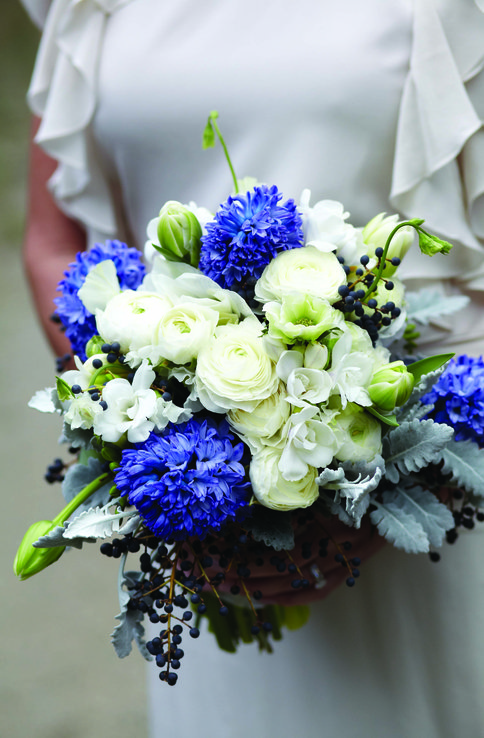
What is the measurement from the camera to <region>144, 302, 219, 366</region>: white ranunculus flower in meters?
0.51

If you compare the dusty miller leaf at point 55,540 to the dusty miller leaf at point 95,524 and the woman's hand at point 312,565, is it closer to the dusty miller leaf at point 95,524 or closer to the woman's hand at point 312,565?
the dusty miller leaf at point 95,524

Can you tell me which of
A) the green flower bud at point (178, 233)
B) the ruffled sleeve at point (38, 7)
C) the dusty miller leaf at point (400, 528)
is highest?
the ruffled sleeve at point (38, 7)

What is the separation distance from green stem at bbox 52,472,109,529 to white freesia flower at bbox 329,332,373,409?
208mm

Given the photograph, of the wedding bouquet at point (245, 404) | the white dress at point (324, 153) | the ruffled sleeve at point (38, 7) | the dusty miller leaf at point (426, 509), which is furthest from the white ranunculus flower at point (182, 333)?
the ruffled sleeve at point (38, 7)

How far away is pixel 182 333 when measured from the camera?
0.52 m

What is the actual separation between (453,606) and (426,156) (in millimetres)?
502

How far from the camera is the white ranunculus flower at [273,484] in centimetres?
50

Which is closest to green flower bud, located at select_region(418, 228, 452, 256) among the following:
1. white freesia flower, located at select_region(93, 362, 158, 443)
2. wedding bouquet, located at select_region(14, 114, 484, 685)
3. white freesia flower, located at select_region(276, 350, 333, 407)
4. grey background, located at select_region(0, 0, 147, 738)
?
wedding bouquet, located at select_region(14, 114, 484, 685)

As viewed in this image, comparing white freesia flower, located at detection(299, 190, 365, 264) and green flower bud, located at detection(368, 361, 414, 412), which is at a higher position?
white freesia flower, located at detection(299, 190, 365, 264)

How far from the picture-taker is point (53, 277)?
0.96 m

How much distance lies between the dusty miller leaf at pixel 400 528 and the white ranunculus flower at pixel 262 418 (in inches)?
5.2

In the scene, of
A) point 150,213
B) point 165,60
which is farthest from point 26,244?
point 165,60

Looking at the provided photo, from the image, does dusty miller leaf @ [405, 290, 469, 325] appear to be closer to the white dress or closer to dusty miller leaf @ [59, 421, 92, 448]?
the white dress

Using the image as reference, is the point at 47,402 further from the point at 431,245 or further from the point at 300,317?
the point at 431,245
